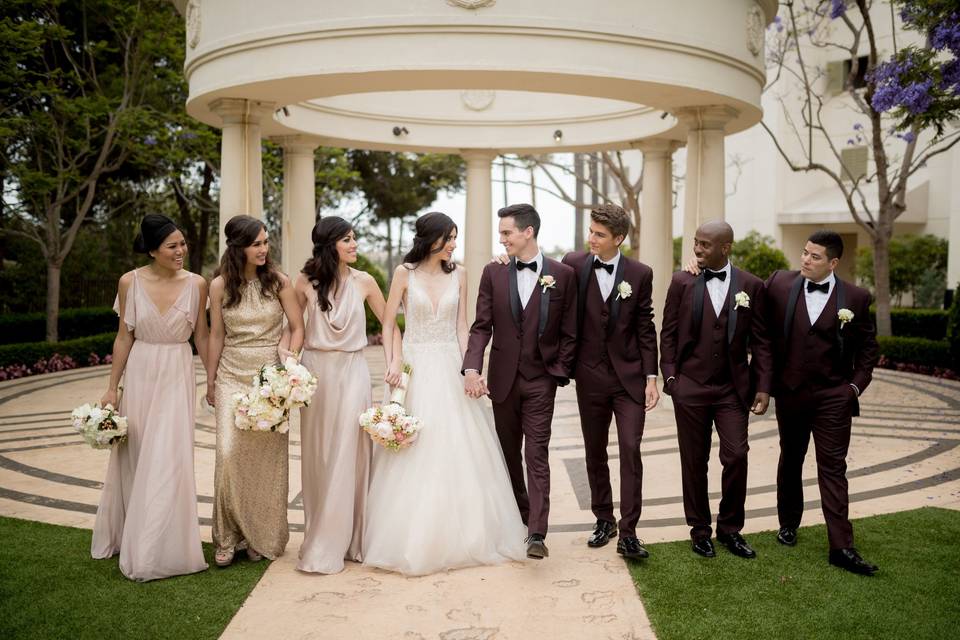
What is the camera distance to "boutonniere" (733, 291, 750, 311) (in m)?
5.67

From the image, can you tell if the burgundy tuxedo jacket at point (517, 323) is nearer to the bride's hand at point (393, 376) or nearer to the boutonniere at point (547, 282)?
the boutonniere at point (547, 282)

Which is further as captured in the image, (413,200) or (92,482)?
(413,200)

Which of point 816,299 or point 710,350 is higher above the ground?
point 816,299

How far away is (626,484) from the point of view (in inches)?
228

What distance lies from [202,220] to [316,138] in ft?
36.2

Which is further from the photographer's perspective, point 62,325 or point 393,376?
point 62,325

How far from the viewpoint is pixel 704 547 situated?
19.1 feet

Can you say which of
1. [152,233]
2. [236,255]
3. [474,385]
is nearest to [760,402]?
[474,385]

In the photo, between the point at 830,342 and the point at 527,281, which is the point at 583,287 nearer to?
the point at 527,281

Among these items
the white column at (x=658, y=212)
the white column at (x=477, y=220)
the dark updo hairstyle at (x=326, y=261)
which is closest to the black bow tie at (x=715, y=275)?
the dark updo hairstyle at (x=326, y=261)

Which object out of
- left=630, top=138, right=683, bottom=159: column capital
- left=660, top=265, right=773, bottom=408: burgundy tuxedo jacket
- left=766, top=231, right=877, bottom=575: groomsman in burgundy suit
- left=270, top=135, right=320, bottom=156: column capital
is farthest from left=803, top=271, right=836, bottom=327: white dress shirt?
left=270, top=135, right=320, bottom=156: column capital

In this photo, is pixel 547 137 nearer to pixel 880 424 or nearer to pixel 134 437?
pixel 880 424

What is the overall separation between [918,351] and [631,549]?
12885 millimetres

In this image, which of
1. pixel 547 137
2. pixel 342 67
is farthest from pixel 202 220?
pixel 342 67
